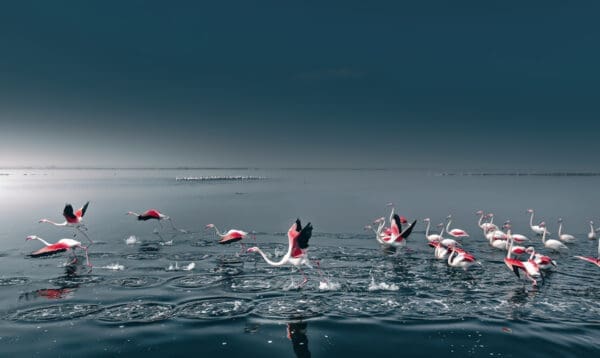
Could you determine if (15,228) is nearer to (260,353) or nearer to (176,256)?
(176,256)

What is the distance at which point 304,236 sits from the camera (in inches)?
432

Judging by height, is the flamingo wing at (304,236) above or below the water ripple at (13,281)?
above

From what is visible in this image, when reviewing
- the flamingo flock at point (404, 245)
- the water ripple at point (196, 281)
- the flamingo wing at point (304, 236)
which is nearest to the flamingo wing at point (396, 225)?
the flamingo flock at point (404, 245)

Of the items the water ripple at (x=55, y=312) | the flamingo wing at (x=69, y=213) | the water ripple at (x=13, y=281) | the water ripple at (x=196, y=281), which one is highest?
the flamingo wing at (x=69, y=213)

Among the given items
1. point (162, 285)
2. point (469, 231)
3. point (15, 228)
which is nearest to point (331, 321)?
point (162, 285)

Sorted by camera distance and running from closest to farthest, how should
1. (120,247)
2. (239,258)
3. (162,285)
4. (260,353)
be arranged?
1. (260,353)
2. (162,285)
3. (239,258)
4. (120,247)

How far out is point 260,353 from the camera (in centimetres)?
726

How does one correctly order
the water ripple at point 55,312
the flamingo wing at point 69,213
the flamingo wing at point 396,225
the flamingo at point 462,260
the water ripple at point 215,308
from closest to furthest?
the water ripple at point 55,312
the water ripple at point 215,308
the flamingo at point 462,260
the flamingo wing at point 396,225
the flamingo wing at point 69,213

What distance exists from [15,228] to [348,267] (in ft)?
A: 57.8

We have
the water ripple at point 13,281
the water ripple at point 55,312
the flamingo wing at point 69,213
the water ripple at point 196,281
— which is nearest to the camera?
the water ripple at point 55,312

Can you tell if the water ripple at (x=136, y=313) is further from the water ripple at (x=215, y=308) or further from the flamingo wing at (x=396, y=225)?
the flamingo wing at (x=396, y=225)

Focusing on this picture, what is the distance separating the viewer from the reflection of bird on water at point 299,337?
7.30 m

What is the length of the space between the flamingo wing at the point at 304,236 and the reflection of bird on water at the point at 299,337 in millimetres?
2859

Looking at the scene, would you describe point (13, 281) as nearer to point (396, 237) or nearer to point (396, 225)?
point (396, 237)
